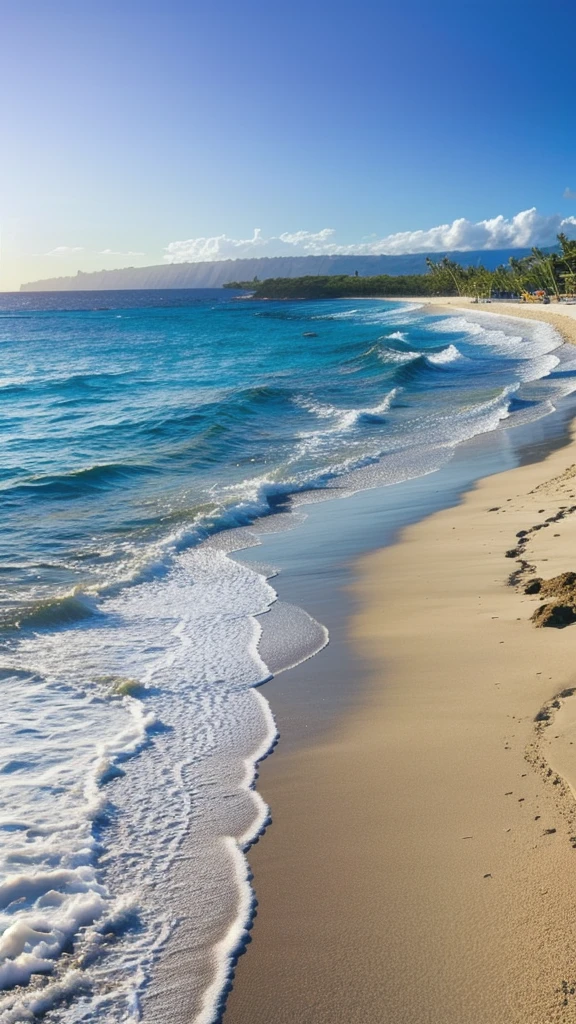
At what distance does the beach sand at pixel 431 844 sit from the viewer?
3.05m

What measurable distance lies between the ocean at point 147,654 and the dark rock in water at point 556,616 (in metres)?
1.98

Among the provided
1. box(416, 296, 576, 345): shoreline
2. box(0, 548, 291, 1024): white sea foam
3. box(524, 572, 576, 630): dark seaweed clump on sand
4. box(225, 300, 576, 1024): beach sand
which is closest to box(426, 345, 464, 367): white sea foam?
box(416, 296, 576, 345): shoreline

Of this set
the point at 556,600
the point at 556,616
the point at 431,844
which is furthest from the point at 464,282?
the point at 431,844

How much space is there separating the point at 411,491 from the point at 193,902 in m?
10.2

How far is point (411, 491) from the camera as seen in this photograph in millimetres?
13492

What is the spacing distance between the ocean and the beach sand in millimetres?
291

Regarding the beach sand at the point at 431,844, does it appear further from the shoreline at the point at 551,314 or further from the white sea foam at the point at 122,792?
the shoreline at the point at 551,314

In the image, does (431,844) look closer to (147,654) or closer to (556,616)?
(556,616)

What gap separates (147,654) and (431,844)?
12.9ft

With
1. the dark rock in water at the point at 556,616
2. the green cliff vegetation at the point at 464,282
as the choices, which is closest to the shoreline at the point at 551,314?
the green cliff vegetation at the point at 464,282

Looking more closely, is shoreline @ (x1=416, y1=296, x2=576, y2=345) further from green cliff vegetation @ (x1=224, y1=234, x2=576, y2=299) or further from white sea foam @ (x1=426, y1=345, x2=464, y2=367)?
green cliff vegetation @ (x1=224, y1=234, x2=576, y2=299)

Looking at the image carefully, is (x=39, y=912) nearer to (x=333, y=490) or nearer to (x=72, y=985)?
(x=72, y=985)

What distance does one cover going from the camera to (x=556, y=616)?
6.28 metres

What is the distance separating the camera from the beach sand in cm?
305
